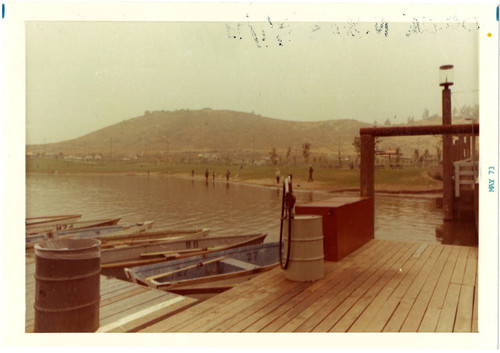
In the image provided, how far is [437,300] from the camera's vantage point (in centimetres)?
540

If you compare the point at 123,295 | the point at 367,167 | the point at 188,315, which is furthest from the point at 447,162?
the point at 188,315

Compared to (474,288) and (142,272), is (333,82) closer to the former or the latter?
(474,288)

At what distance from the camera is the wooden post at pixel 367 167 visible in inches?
367

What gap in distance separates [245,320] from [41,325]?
2.35m

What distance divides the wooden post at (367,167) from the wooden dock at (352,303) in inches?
96.3

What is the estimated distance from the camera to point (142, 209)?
110ft

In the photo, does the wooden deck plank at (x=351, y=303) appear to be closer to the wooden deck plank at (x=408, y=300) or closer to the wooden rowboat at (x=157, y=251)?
the wooden deck plank at (x=408, y=300)

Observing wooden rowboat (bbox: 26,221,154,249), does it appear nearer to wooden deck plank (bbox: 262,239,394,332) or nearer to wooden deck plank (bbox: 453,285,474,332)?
wooden deck plank (bbox: 262,239,394,332)

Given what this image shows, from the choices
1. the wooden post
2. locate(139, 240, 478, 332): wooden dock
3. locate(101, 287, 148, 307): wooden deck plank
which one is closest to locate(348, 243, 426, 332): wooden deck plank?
locate(139, 240, 478, 332): wooden dock

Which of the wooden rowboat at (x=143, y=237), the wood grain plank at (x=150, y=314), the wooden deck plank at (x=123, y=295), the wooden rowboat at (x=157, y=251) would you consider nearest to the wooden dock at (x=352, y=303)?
the wood grain plank at (x=150, y=314)

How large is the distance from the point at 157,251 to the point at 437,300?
900cm

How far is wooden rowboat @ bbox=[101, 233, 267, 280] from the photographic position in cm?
1069
